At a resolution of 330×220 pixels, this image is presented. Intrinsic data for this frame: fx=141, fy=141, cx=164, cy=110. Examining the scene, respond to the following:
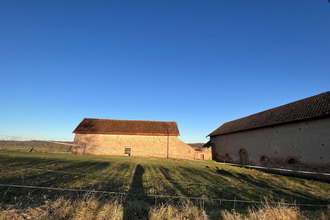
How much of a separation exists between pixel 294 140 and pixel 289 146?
27.4 inches

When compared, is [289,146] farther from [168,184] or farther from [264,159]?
[168,184]

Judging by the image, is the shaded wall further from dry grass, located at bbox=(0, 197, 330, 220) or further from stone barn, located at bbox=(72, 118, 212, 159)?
dry grass, located at bbox=(0, 197, 330, 220)

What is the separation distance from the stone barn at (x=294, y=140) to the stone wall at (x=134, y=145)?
9041 mm

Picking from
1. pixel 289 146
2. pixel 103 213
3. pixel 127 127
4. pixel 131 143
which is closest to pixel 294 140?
pixel 289 146

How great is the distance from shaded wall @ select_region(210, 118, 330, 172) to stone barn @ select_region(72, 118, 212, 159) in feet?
27.5

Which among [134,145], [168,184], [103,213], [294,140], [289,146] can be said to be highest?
[294,140]

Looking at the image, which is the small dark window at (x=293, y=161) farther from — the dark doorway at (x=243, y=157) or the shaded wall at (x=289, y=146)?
the dark doorway at (x=243, y=157)

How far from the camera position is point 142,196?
466 cm

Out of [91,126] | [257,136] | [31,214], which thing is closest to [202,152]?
[257,136]

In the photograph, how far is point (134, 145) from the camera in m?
23.6

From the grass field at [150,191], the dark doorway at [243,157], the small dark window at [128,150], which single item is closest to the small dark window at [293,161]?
the grass field at [150,191]

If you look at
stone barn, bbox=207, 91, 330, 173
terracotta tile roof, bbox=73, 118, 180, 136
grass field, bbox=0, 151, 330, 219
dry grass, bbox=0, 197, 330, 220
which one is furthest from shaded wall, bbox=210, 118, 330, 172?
dry grass, bbox=0, 197, 330, 220

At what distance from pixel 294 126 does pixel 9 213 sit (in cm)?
1737

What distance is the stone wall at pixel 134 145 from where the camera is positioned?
23125 mm
